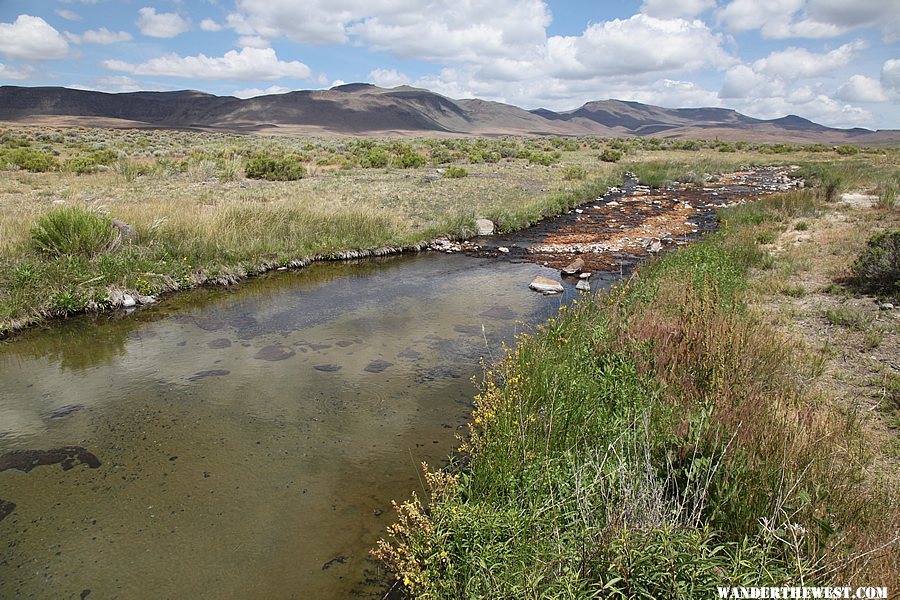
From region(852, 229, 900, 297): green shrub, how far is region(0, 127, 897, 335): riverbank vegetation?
33.6 ft

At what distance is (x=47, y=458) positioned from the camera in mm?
5438

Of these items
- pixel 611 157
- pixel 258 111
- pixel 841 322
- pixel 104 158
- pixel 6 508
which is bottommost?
pixel 6 508

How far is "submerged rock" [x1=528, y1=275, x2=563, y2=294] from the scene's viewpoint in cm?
1120

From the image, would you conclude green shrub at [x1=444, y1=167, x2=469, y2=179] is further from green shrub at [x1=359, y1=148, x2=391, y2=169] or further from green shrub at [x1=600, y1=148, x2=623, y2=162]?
green shrub at [x1=600, y1=148, x2=623, y2=162]

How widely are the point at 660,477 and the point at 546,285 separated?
791cm

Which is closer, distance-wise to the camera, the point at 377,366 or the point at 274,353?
the point at 377,366

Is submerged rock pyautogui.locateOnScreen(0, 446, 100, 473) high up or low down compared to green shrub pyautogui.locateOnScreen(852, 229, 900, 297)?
down

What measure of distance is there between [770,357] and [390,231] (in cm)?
1144

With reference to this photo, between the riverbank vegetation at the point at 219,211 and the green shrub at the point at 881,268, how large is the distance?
1024 cm

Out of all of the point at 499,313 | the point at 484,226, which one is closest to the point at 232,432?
the point at 499,313

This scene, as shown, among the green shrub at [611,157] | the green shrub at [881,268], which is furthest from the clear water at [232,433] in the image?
the green shrub at [611,157]

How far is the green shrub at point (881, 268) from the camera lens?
842 centimetres

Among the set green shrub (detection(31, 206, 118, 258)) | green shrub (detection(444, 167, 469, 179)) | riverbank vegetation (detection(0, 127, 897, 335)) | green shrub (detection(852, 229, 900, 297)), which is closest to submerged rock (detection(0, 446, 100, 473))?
riverbank vegetation (detection(0, 127, 897, 335))

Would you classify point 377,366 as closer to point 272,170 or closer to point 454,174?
point 272,170
